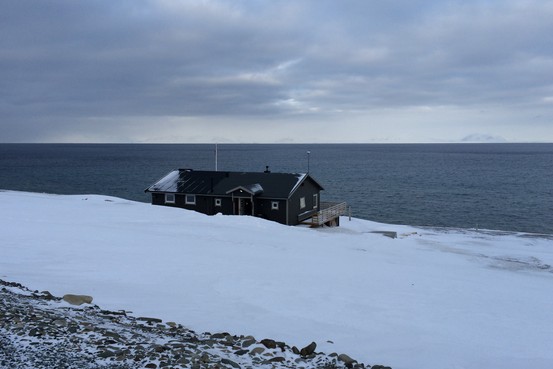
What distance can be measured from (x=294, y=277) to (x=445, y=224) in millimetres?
41374

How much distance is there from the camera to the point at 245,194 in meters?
38.2

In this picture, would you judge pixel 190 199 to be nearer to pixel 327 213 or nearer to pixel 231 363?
pixel 327 213

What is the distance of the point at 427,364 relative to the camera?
1050 cm

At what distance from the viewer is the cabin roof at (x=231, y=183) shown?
38.4m

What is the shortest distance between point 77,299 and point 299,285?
7482 millimetres

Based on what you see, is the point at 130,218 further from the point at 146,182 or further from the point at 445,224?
the point at 146,182

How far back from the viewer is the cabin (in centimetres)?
3809

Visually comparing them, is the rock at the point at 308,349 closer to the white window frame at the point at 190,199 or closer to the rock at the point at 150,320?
the rock at the point at 150,320

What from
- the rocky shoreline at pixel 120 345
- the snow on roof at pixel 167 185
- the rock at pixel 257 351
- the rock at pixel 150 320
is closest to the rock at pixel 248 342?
the rocky shoreline at pixel 120 345

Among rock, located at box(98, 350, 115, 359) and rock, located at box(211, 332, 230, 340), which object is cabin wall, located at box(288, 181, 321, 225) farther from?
rock, located at box(98, 350, 115, 359)

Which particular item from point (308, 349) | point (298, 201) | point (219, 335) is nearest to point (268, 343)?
point (308, 349)

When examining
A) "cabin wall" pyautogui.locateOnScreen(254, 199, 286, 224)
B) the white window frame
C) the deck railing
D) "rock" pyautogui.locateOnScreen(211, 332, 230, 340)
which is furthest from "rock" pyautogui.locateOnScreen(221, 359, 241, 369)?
the white window frame

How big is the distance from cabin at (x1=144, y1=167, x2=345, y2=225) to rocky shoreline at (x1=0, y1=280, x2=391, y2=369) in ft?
86.7

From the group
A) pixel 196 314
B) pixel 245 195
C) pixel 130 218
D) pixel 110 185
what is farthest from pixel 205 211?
pixel 110 185
